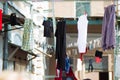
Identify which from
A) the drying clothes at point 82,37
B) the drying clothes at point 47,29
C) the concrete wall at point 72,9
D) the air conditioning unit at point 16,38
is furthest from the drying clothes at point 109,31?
the concrete wall at point 72,9

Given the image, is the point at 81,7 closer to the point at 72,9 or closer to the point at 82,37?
the point at 72,9

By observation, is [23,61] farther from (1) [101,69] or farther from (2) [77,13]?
(1) [101,69]

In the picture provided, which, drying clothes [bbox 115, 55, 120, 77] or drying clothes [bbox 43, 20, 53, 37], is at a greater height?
drying clothes [bbox 43, 20, 53, 37]

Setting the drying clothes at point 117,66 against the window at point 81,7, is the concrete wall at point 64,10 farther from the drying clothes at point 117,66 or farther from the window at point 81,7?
the drying clothes at point 117,66

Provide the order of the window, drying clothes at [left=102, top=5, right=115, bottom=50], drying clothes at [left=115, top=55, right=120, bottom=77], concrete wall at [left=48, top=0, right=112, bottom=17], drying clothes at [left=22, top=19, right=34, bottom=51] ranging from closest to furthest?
drying clothes at [left=22, top=19, right=34, bottom=51] < drying clothes at [left=102, top=5, right=115, bottom=50] < drying clothes at [left=115, top=55, right=120, bottom=77] < the window < concrete wall at [left=48, top=0, right=112, bottom=17]

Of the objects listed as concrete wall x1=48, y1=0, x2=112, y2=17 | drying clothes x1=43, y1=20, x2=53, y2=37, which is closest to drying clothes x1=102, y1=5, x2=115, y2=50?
drying clothes x1=43, y1=20, x2=53, y2=37

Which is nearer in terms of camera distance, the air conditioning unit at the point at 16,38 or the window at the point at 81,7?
the air conditioning unit at the point at 16,38

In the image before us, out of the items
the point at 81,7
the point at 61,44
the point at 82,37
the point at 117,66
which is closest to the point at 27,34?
the point at 61,44

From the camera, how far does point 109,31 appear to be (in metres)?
10.2

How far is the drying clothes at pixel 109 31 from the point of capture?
32.6 feet

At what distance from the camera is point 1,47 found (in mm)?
9242

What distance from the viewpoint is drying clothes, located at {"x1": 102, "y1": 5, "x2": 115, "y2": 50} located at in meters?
9.93

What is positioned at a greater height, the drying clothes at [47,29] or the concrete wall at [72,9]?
the concrete wall at [72,9]

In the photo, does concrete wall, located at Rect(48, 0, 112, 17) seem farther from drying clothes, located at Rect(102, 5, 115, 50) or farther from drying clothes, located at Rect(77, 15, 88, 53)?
drying clothes, located at Rect(77, 15, 88, 53)
